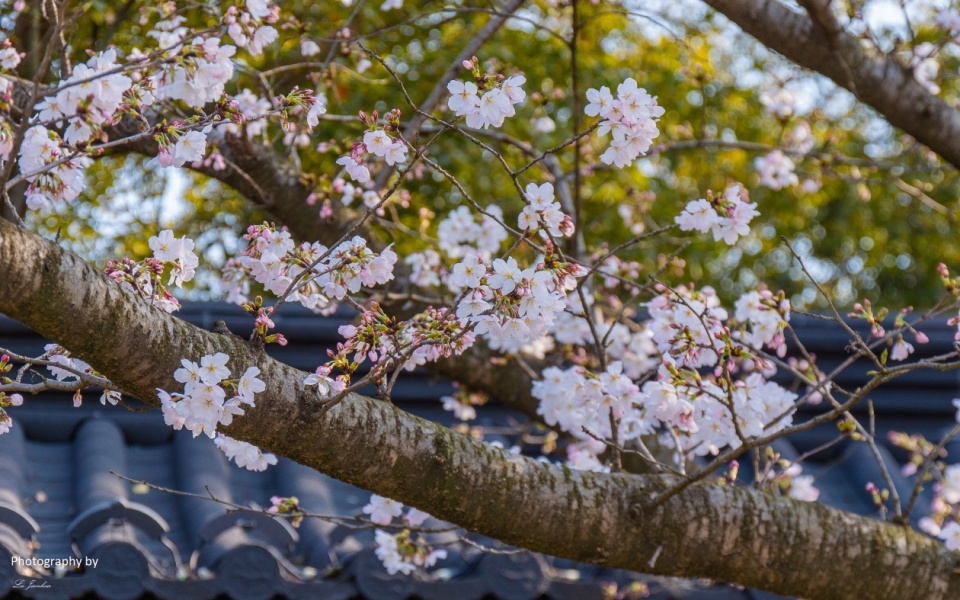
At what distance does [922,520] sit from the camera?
281 cm

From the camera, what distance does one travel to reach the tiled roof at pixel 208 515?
6.88ft

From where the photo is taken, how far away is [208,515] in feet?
7.64

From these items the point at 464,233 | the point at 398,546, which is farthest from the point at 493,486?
the point at 464,233

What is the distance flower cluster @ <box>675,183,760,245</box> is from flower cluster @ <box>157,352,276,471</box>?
0.89 m

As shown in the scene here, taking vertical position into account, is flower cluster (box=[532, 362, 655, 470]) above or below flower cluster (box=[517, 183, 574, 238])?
below

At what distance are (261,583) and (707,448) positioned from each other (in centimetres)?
94

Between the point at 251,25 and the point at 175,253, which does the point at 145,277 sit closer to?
the point at 175,253

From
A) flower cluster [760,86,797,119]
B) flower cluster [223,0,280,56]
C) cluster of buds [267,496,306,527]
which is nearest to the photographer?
flower cluster [223,0,280,56]

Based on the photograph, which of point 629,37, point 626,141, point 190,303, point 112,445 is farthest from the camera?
point 629,37

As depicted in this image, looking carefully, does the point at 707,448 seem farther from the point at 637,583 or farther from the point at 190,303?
the point at 190,303

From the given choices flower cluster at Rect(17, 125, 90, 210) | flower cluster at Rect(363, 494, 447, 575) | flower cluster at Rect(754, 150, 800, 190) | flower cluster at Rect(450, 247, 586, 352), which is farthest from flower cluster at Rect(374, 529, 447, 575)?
flower cluster at Rect(754, 150, 800, 190)

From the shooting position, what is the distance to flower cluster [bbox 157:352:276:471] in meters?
1.42

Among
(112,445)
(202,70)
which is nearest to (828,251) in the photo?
(112,445)

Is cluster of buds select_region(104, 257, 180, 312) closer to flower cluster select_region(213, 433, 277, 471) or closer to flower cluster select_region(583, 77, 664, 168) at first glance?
flower cluster select_region(213, 433, 277, 471)
